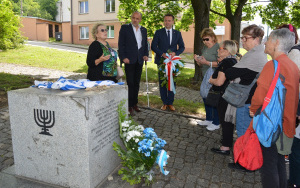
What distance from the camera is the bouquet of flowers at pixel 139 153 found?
125 inches

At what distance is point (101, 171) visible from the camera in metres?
3.31

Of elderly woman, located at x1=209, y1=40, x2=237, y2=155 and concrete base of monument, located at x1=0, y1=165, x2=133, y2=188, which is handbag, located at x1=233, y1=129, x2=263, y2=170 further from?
concrete base of monument, located at x1=0, y1=165, x2=133, y2=188

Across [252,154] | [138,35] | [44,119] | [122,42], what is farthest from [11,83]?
[252,154]

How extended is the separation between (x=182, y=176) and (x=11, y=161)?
8.38 feet

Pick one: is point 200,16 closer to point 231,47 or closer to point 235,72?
point 231,47

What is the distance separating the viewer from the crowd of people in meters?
2.66

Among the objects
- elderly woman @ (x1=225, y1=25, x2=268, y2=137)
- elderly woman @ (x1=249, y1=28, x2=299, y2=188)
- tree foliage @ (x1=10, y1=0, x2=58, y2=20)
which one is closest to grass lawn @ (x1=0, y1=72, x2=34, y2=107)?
elderly woman @ (x1=225, y1=25, x2=268, y2=137)

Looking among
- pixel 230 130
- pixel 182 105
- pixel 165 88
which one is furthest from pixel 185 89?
pixel 230 130

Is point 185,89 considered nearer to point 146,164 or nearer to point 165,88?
point 165,88

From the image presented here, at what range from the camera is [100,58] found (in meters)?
4.33

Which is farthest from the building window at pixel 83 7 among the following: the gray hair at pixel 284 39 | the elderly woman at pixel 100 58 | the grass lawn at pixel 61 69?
the gray hair at pixel 284 39

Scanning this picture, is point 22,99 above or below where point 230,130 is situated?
above

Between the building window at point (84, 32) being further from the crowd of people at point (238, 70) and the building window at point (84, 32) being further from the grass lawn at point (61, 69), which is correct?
the crowd of people at point (238, 70)

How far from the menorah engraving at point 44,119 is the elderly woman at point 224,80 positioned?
2.42 metres
